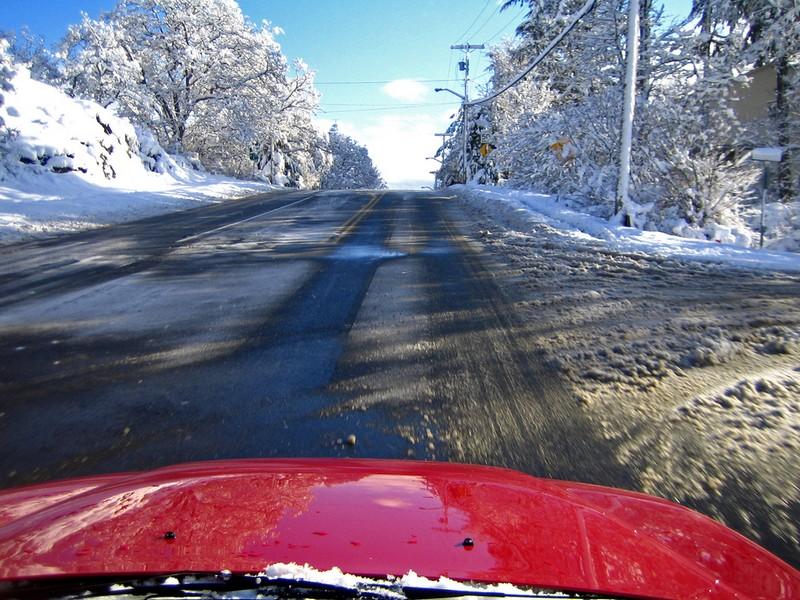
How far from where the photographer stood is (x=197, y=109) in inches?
1513

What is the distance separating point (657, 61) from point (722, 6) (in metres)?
4.45

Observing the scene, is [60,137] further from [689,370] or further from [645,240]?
[689,370]

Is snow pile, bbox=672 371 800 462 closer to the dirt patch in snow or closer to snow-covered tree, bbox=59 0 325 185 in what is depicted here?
the dirt patch in snow

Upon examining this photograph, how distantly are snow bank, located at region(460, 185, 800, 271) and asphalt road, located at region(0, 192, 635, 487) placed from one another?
351 cm

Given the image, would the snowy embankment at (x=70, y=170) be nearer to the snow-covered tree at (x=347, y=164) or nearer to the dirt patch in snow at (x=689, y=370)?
the dirt patch in snow at (x=689, y=370)

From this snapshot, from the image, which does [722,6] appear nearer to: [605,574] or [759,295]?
[759,295]

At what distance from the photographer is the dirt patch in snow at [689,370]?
281cm

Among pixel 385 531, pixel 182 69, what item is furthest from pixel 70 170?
pixel 385 531

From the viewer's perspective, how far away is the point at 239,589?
1.24 meters

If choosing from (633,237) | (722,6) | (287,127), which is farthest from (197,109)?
(633,237)

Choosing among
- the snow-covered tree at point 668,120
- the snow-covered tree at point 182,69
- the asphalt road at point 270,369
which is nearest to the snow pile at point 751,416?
the asphalt road at point 270,369

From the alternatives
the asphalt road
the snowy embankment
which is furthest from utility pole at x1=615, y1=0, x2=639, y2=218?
the snowy embankment

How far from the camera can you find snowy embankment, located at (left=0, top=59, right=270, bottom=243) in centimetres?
1512

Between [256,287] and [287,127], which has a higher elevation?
[287,127]
